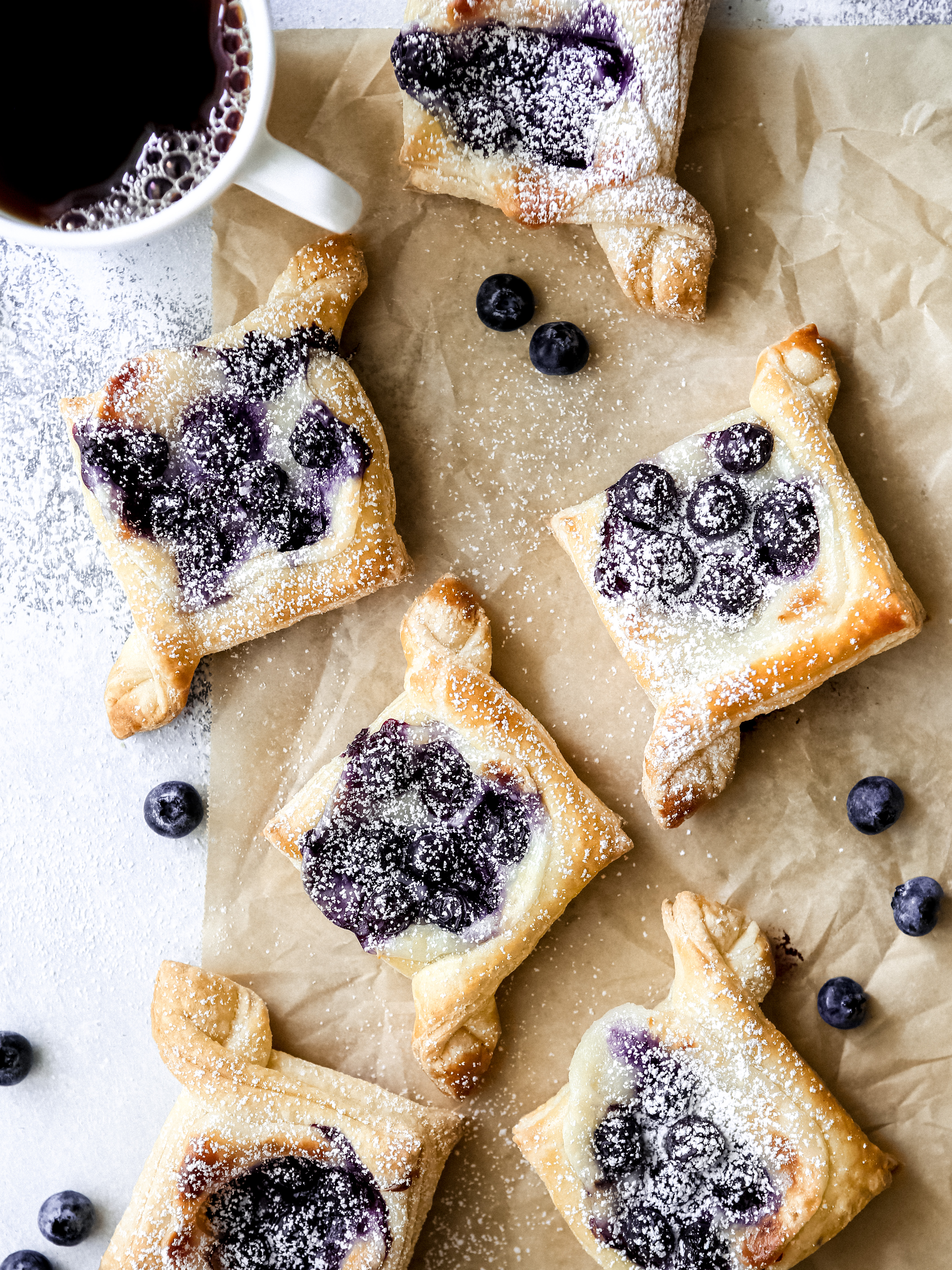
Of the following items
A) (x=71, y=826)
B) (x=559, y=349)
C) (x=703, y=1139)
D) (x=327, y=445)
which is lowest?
(x=703, y=1139)

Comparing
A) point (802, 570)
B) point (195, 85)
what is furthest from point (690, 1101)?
point (195, 85)

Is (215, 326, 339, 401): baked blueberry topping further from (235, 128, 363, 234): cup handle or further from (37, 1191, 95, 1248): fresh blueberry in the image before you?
(37, 1191, 95, 1248): fresh blueberry

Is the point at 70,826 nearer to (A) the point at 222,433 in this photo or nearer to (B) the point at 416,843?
(B) the point at 416,843

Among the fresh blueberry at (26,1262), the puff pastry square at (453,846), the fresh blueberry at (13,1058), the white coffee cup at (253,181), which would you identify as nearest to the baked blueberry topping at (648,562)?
the puff pastry square at (453,846)

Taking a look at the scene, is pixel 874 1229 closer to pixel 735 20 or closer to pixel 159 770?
pixel 159 770

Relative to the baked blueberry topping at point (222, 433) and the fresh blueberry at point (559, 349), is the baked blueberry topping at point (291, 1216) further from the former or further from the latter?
the fresh blueberry at point (559, 349)

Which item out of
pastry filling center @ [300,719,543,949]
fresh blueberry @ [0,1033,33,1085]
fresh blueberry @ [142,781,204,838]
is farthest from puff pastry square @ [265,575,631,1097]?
fresh blueberry @ [0,1033,33,1085]

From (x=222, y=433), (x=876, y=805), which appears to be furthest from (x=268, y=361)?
(x=876, y=805)
